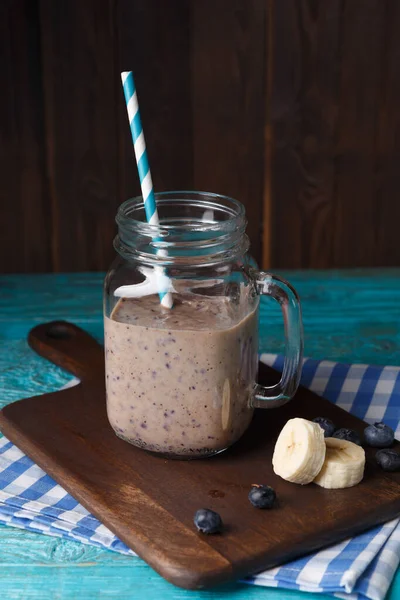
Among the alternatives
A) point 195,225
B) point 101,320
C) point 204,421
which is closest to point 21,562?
point 204,421

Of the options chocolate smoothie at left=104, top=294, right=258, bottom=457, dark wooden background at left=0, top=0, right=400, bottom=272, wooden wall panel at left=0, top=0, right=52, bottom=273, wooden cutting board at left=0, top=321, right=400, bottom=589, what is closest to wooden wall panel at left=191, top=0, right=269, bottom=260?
dark wooden background at left=0, top=0, right=400, bottom=272

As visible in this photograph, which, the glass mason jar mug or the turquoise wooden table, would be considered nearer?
the turquoise wooden table

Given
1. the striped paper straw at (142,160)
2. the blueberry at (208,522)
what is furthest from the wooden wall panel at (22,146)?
the blueberry at (208,522)

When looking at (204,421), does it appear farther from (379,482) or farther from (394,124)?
(394,124)

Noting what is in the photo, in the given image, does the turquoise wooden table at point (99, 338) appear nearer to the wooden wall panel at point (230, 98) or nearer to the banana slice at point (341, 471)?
the banana slice at point (341, 471)

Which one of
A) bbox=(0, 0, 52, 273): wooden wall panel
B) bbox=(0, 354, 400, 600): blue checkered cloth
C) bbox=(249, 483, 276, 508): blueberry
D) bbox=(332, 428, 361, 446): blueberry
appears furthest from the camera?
bbox=(0, 0, 52, 273): wooden wall panel

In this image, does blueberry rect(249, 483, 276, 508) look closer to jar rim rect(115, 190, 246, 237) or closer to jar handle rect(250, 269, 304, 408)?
jar handle rect(250, 269, 304, 408)

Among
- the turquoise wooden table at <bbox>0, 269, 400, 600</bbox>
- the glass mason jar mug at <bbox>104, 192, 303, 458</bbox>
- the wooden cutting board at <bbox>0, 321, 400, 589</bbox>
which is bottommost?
the turquoise wooden table at <bbox>0, 269, 400, 600</bbox>
